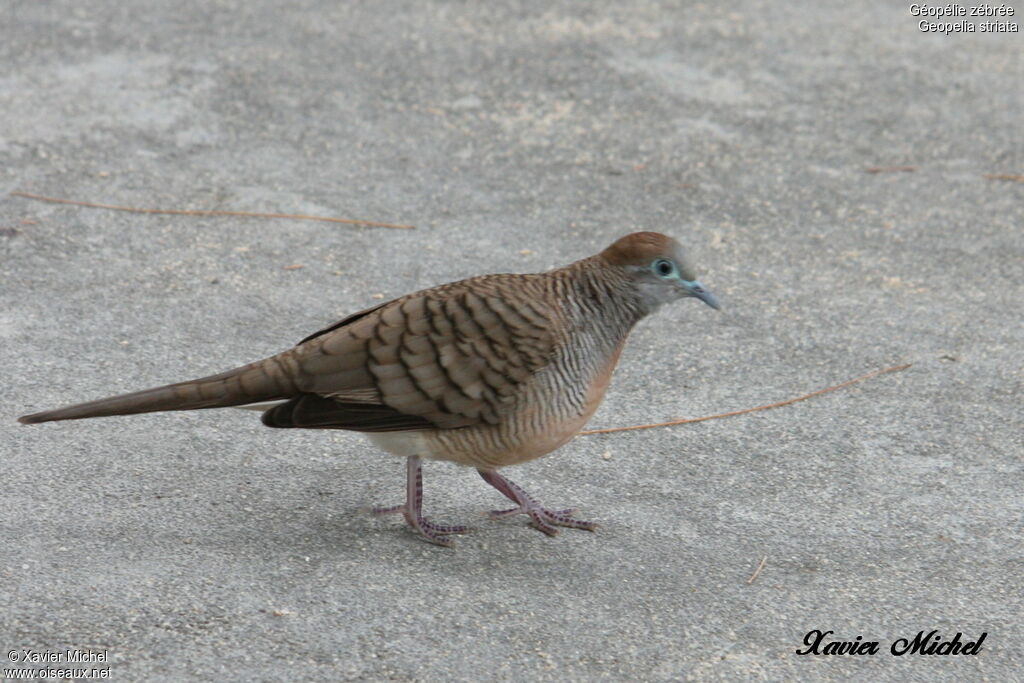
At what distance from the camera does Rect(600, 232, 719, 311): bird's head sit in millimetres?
4164

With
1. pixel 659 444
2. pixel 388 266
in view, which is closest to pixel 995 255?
pixel 659 444

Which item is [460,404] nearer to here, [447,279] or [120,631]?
[120,631]

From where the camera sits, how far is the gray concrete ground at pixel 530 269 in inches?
150

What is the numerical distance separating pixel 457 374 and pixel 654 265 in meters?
0.74

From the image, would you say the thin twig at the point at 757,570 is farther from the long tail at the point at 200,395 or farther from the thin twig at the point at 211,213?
the thin twig at the point at 211,213

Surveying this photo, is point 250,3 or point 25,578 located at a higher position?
point 250,3

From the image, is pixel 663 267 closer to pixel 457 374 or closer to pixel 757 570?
pixel 457 374

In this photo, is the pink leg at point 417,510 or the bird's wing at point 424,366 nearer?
the bird's wing at point 424,366

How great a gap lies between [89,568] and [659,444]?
82.5 inches

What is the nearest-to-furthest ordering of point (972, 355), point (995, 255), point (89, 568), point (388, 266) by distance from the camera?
point (89, 568) < point (972, 355) < point (388, 266) < point (995, 255)

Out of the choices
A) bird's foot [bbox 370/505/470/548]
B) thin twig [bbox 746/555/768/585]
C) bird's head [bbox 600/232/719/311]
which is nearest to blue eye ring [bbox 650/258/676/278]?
bird's head [bbox 600/232/719/311]

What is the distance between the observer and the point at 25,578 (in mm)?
3754
